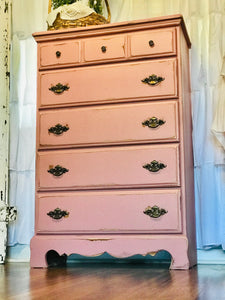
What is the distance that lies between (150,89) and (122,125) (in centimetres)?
24

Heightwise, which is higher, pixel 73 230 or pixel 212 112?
pixel 212 112

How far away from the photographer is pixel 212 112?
2697 mm

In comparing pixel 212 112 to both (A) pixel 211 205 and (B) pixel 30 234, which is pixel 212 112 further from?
(B) pixel 30 234

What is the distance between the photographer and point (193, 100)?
2744 mm

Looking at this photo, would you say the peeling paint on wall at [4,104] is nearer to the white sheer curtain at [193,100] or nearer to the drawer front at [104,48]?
the white sheer curtain at [193,100]

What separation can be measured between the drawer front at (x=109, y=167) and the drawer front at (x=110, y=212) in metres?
0.05

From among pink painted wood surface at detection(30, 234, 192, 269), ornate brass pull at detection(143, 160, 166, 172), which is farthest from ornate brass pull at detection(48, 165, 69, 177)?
ornate brass pull at detection(143, 160, 166, 172)

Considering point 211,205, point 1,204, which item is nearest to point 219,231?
point 211,205

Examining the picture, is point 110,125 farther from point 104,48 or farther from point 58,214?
point 58,214

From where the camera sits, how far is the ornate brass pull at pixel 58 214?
93.3 inches

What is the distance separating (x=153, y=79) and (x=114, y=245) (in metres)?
0.87

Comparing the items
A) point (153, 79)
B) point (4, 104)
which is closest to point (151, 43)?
point (153, 79)

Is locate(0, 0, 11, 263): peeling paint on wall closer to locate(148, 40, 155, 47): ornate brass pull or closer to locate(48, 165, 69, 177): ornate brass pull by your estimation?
locate(48, 165, 69, 177): ornate brass pull

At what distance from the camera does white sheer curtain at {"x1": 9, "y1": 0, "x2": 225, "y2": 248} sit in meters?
2.64
